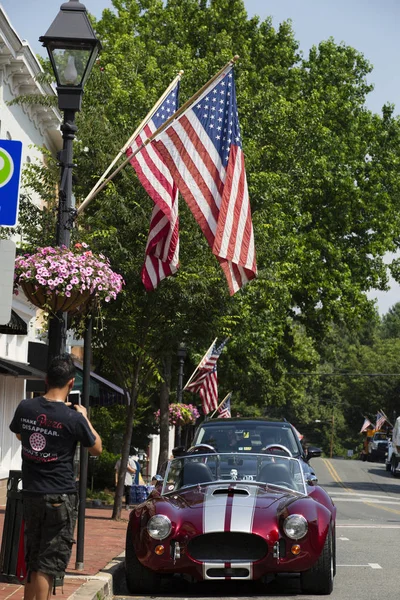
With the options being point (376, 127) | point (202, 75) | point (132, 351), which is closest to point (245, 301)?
point (202, 75)

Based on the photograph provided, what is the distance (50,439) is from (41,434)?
0.07m

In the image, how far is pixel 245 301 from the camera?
30.5 m

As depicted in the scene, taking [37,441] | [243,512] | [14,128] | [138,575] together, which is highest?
[14,128]

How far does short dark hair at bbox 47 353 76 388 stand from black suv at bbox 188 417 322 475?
24.3ft

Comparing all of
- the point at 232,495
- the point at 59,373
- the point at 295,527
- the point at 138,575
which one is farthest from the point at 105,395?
the point at 59,373

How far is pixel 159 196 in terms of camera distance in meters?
12.9

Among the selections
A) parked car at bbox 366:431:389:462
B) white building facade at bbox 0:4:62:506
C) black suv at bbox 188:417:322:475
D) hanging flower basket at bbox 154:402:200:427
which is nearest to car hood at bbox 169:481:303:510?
black suv at bbox 188:417:322:475

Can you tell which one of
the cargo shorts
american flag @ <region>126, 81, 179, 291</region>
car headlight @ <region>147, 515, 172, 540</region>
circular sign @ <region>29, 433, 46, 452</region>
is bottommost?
car headlight @ <region>147, 515, 172, 540</region>

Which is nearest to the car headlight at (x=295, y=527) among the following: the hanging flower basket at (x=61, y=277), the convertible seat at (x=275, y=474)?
the convertible seat at (x=275, y=474)

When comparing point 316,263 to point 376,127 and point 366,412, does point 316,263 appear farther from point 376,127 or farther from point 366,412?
point 366,412

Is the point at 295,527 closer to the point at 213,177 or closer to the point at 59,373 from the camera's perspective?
the point at 59,373

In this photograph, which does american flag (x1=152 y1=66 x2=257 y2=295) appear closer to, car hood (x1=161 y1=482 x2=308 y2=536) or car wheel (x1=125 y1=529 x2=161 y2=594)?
car hood (x1=161 y1=482 x2=308 y2=536)

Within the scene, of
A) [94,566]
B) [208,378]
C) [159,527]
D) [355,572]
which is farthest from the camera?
[208,378]

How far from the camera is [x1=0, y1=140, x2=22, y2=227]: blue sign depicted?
706 cm
